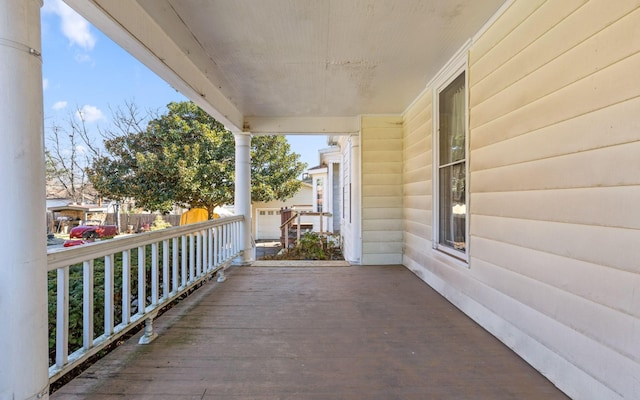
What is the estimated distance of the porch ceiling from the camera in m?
2.07

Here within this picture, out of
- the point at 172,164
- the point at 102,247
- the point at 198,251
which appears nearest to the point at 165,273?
the point at 198,251

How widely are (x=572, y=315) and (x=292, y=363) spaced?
1691mm

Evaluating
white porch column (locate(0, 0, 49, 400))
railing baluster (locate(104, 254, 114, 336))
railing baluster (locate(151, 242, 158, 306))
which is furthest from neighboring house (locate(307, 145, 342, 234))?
white porch column (locate(0, 0, 49, 400))

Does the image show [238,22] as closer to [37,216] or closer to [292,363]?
[37,216]

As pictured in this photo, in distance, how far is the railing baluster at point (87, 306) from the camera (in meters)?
1.66

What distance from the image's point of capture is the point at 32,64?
4.09 ft

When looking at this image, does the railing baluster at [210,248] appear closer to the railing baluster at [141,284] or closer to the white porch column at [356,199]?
the railing baluster at [141,284]

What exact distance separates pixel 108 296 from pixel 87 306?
0.17 metres

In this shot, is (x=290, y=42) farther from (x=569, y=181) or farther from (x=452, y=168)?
(x=569, y=181)

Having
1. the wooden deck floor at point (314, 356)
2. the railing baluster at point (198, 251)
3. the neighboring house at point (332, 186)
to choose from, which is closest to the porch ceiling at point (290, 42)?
the railing baluster at point (198, 251)

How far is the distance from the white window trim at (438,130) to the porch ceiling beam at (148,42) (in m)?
2.63

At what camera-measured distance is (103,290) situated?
2541 mm

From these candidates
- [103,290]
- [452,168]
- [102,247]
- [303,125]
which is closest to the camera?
[102,247]

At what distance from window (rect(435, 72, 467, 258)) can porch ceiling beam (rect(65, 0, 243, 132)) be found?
107 inches
